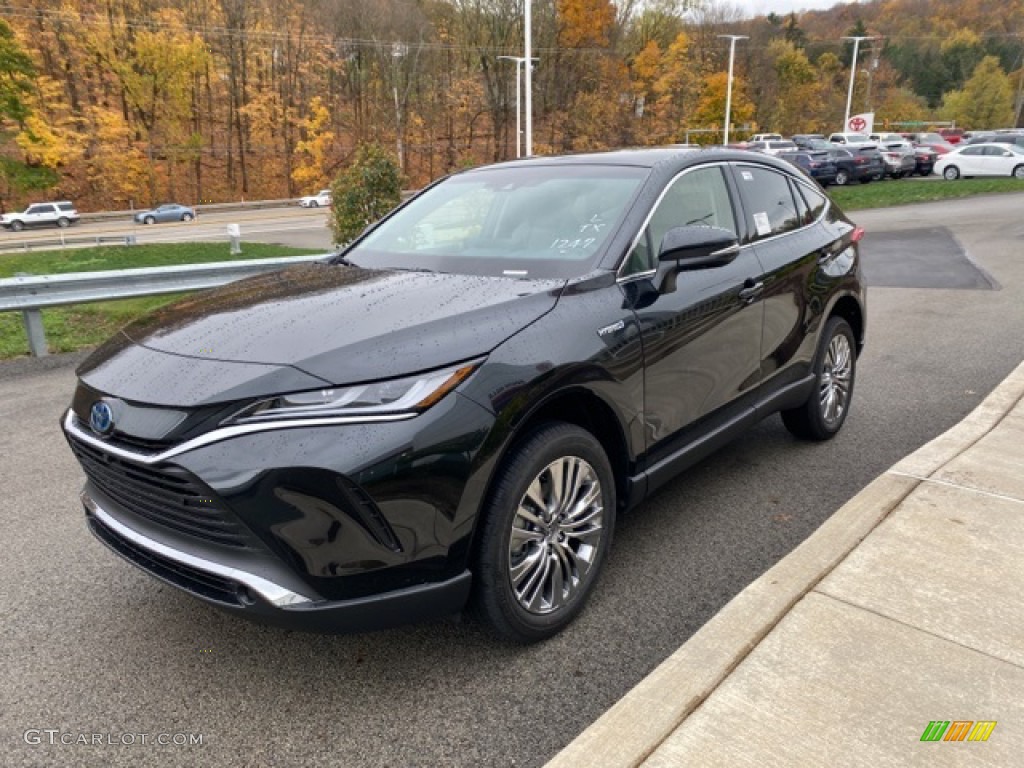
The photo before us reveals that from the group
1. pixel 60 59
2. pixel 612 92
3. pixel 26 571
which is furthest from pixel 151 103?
pixel 26 571

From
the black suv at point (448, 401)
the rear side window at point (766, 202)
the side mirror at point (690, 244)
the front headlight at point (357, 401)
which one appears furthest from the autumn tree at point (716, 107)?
the front headlight at point (357, 401)

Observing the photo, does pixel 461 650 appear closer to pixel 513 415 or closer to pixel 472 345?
pixel 513 415

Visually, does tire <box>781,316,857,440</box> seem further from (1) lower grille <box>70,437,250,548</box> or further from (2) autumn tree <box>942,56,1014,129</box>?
(2) autumn tree <box>942,56,1014,129</box>

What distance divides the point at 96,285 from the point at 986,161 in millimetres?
32683

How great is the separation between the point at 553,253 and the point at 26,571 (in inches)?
109

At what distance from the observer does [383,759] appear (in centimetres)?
226

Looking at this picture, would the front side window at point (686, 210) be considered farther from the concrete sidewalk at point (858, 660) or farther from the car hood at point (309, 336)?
the concrete sidewalk at point (858, 660)

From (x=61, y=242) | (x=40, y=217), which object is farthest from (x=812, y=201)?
(x=40, y=217)

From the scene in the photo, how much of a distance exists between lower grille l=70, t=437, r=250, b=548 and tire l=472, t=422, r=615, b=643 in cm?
81

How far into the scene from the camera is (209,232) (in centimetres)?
Result: 3117

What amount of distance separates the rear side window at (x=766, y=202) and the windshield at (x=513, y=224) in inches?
33.5

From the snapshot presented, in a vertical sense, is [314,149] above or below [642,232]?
above

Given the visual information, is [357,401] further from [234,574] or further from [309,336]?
[234,574]

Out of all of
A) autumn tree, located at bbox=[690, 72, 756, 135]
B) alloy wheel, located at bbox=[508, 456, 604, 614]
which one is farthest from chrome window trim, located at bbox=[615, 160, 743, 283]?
autumn tree, located at bbox=[690, 72, 756, 135]
